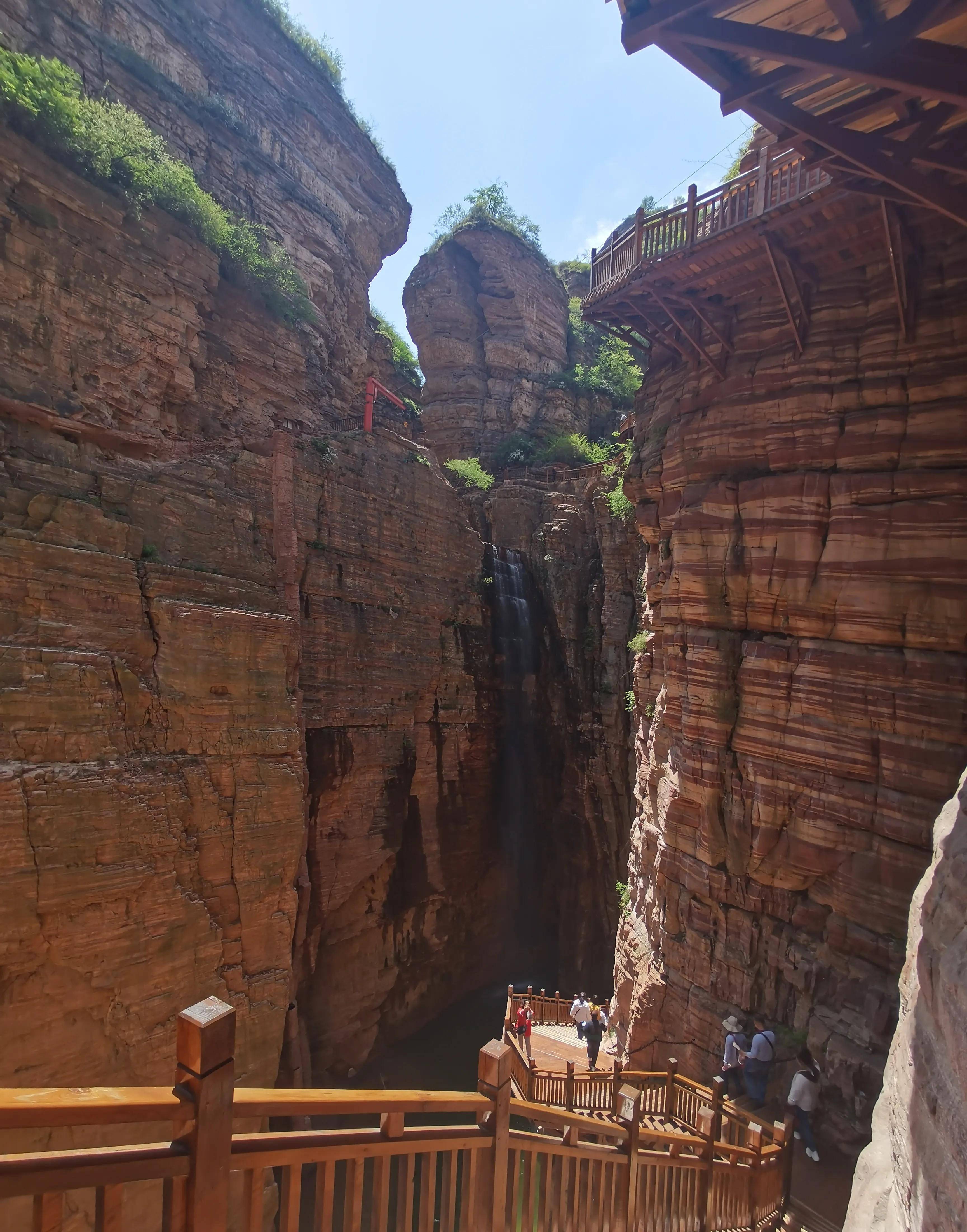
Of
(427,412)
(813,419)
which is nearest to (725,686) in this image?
(813,419)

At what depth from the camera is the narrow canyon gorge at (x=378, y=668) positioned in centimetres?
723

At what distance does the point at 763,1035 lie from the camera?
8.11 m

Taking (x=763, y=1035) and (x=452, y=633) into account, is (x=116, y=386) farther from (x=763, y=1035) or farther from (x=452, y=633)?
(x=763, y=1035)

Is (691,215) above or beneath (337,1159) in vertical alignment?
above

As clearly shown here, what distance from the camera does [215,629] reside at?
8953mm

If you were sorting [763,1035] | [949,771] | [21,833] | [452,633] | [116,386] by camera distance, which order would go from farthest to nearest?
[452,633] → [116,386] → [763,1035] → [949,771] → [21,833]

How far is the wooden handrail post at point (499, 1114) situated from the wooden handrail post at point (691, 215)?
9757 mm

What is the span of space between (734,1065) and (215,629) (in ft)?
28.8

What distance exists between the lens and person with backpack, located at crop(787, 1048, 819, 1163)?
7207 mm

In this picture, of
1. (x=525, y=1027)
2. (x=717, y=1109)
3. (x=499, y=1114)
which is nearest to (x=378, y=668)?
(x=525, y=1027)

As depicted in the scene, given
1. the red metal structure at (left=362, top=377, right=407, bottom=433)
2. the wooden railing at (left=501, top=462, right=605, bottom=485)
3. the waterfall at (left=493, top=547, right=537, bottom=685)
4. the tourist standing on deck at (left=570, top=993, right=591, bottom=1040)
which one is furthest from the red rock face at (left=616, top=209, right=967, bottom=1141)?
the wooden railing at (left=501, top=462, right=605, bottom=485)

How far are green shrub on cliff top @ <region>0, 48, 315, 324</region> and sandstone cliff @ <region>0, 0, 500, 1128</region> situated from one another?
17.9 inches

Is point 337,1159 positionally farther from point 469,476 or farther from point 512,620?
point 469,476

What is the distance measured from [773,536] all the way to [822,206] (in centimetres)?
399
